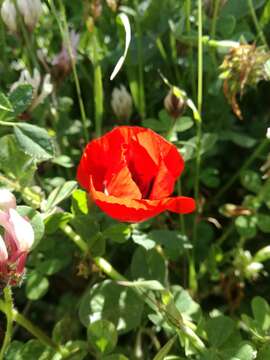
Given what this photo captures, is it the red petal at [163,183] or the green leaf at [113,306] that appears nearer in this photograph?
the red petal at [163,183]

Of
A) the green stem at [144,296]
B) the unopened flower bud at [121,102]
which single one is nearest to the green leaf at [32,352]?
the green stem at [144,296]

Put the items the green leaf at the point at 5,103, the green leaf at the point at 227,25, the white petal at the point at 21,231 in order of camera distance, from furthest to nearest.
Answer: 1. the green leaf at the point at 227,25
2. the green leaf at the point at 5,103
3. the white petal at the point at 21,231

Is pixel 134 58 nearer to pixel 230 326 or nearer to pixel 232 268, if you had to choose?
pixel 232 268

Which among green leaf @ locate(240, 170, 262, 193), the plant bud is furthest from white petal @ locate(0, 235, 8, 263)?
green leaf @ locate(240, 170, 262, 193)

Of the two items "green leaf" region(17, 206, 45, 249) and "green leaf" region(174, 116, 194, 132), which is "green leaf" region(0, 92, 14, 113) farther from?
"green leaf" region(174, 116, 194, 132)

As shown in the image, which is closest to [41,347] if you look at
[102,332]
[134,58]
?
[102,332]

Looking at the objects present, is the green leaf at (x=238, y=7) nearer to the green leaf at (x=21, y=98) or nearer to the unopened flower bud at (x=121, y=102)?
the unopened flower bud at (x=121, y=102)

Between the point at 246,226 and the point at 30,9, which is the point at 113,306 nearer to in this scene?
the point at 246,226

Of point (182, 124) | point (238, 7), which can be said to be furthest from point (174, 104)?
point (238, 7)
